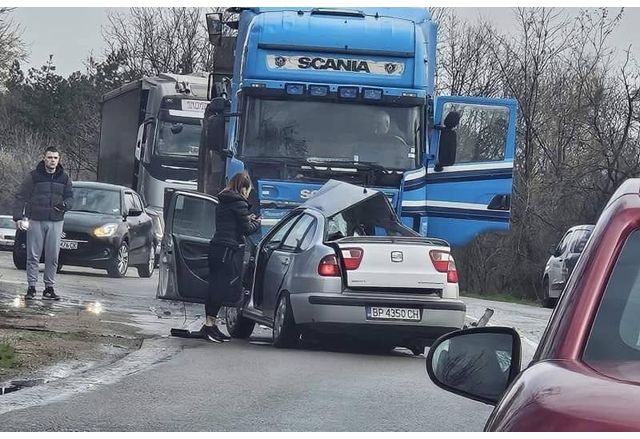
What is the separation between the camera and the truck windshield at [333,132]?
17531 millimetres

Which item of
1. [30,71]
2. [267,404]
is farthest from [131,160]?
[267,404]

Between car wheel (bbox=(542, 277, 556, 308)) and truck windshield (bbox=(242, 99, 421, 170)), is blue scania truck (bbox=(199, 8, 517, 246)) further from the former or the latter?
car wheel (bbox=(542, 277, 556, 308))

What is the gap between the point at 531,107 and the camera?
110 ft

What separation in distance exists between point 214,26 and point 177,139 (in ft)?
20.1

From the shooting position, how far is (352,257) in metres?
13.7

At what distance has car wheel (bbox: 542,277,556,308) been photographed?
2847 centimetres

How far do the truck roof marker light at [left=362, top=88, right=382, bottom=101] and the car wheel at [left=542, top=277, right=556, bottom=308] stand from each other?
11493mm

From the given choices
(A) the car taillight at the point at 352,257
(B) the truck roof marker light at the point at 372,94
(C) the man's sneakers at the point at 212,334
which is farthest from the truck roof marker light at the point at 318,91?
(A) the car taillight at the point at 352,257

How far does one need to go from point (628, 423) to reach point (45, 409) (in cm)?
691

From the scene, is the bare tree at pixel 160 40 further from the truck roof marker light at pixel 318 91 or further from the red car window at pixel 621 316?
the red car window at pixel 621 316

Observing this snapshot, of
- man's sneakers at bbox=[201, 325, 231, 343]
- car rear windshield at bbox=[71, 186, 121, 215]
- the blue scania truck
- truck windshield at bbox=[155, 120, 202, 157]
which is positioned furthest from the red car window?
truck windshield at bbox=[155, 120, 202, 157]

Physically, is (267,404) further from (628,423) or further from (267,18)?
(267,18)

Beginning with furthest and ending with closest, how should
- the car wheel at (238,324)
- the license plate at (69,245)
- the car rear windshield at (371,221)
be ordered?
the license plate at (69,245)
the car wheel at (238,324)
the car rear windshield at (371,221)

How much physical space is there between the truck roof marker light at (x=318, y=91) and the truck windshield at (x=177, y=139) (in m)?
10.6
